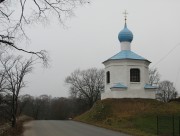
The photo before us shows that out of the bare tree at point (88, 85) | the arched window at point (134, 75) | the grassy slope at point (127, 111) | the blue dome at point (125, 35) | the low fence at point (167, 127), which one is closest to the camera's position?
the low fence at point (167, 127)

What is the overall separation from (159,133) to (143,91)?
19.6 metres

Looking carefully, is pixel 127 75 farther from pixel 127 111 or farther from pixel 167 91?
pixel 167 91

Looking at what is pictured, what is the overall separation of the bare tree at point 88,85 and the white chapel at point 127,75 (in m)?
31.9

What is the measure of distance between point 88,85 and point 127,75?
35.6 m

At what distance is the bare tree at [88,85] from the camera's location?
7888cm

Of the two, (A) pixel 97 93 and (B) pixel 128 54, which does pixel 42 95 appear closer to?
(A) pixel 97 93

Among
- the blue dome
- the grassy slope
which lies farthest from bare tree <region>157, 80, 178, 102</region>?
the grassy slope

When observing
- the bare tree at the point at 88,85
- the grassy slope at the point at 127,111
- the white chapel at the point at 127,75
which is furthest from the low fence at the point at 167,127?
the bare tree at the point at 88,85

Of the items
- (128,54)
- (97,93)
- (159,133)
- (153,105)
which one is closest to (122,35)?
(128,54)

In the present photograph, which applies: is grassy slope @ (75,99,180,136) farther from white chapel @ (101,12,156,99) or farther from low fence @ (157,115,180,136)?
low fence @ (157,115,180,136)

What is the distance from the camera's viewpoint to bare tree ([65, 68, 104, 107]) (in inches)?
3105

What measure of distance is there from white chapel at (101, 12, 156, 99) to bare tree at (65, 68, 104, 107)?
3190 centimetres

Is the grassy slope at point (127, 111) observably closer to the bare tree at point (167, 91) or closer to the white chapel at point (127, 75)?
the white chapel at point (127, 75)

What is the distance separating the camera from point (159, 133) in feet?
83.1
